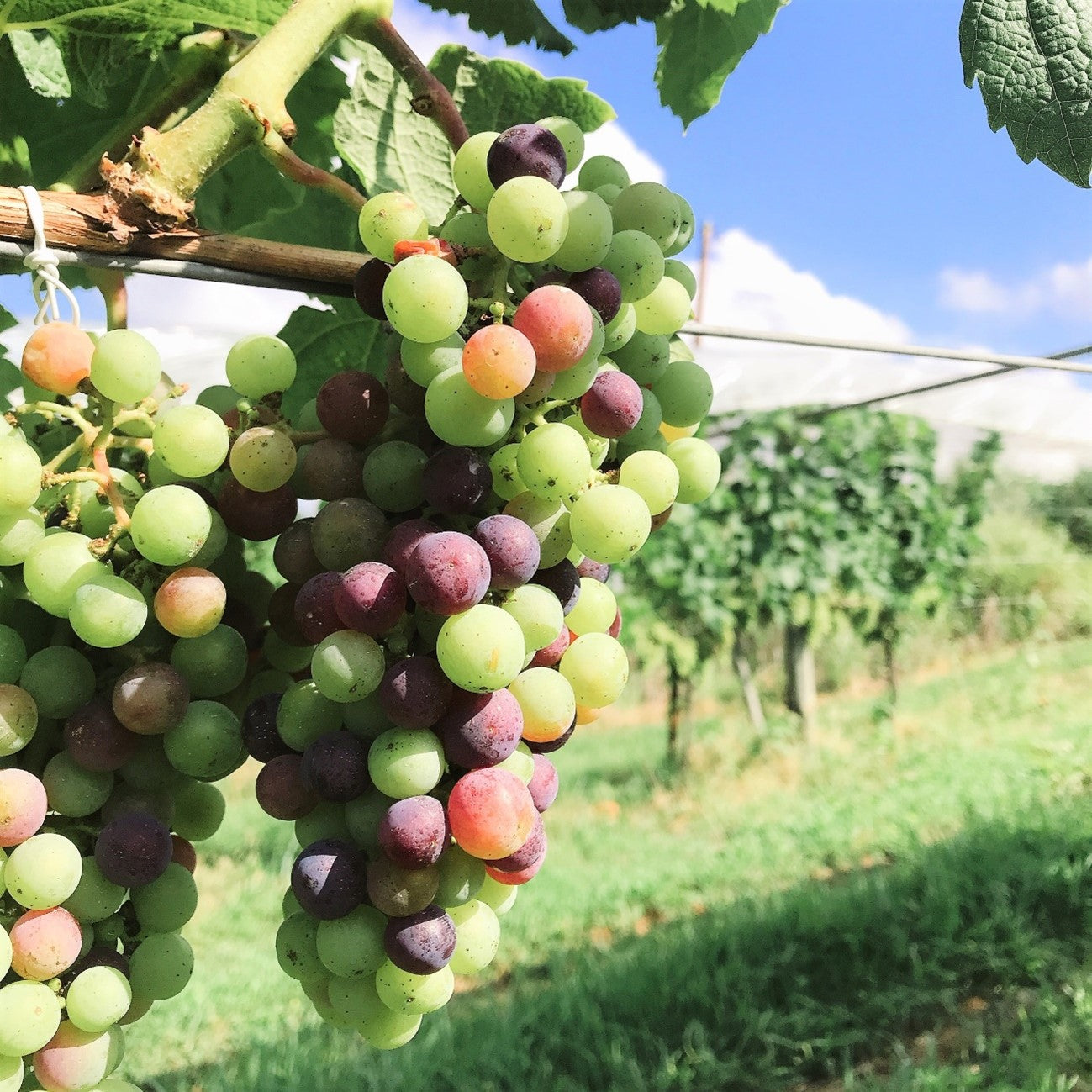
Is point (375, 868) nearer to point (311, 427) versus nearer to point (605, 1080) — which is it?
point (311, 427)

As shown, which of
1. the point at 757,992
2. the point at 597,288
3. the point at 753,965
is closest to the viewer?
the point at 597,288

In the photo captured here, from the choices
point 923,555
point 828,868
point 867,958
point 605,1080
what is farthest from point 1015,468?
point 605,1080

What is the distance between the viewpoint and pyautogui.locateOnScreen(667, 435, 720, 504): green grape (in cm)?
87

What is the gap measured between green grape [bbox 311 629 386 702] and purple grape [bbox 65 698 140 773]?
0.50 feet

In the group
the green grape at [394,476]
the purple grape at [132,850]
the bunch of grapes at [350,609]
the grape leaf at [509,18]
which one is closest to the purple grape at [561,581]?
the bunch of grapes at [350,609]

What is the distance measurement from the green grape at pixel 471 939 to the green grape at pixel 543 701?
0.14 meters

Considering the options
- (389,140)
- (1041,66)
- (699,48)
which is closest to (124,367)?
(389,140)

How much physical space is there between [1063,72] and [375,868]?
0.88m

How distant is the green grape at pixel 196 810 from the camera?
0.80 metres

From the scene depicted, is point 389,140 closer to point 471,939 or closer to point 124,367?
point 124,367

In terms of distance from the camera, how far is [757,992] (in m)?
3.26

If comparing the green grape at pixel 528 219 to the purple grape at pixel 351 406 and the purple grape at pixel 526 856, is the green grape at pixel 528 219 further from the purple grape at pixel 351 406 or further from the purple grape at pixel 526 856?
the purple grape at pixel 526 856

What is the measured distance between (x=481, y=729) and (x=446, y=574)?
11 centimetres

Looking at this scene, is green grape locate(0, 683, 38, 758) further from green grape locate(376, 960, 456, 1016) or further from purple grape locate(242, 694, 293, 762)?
green grape locate(376, 960, 456, 1016)
